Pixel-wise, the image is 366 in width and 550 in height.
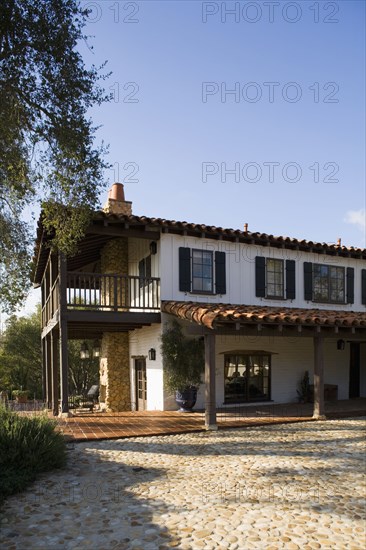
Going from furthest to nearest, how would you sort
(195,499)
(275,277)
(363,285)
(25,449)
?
(363,285) < (275,277) < (25,449) < (195,499)

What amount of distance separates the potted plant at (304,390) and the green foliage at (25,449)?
10.0 metres

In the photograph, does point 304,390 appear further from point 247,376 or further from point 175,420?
point 175,420

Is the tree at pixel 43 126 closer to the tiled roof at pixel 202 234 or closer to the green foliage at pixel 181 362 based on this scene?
the tiled roof at pixel 202 234

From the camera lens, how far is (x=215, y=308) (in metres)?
12.0

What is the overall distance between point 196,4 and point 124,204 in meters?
7.80

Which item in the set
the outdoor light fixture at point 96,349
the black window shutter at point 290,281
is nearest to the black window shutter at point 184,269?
the black window shutter at point 290,281

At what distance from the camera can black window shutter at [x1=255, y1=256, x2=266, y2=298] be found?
14.9 metres

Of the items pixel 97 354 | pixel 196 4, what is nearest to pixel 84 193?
pixel 196 4

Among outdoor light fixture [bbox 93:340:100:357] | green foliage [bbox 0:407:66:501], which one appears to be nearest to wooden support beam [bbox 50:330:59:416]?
outdoor light fixture [bbox 93:340:100:357]

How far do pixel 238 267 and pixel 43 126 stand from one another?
770 cm

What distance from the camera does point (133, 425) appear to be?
1088 cm

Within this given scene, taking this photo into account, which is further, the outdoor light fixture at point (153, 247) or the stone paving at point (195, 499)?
the outdoor light fixture at point (153, 247)

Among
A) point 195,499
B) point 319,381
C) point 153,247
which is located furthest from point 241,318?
point 195,499

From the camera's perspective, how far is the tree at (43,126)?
8406 millimetres
